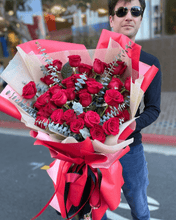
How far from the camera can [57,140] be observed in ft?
3.52

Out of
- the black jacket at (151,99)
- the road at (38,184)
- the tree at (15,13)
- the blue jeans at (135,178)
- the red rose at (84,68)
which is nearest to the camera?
the red rose at (84,68)

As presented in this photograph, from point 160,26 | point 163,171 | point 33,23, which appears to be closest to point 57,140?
point 163,171

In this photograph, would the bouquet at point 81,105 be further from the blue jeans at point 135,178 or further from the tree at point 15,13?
the tree at point 15,13

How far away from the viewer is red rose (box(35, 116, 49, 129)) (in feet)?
3.51

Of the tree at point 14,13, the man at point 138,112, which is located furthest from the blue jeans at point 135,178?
the tree at point 14,13

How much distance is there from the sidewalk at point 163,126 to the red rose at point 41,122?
388cm

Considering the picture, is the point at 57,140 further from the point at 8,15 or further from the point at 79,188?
the point at 8,15

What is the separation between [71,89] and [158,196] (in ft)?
7.86

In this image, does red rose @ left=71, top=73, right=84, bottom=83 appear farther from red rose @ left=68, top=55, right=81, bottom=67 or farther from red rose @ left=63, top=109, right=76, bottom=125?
red rose @ left=63, top=109, right=76, bottom=125

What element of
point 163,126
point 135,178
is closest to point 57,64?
point 135,178

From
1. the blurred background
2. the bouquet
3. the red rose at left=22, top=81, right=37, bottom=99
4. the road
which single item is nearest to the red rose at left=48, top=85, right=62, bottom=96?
the bouquet

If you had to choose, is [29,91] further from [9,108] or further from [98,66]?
[98,66]

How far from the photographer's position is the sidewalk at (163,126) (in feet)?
14.9

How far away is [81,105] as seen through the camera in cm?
109
